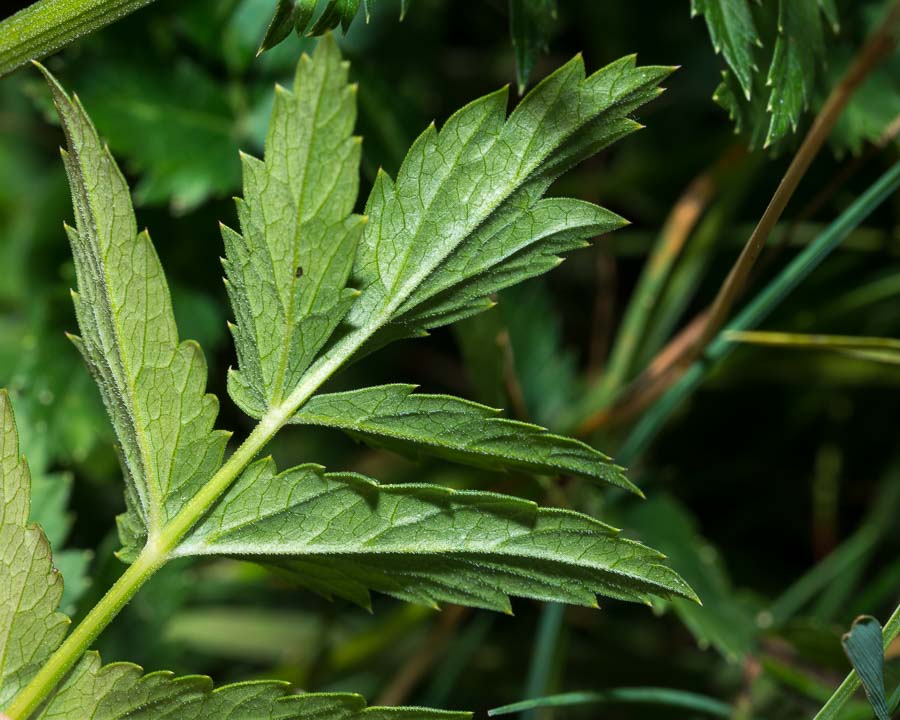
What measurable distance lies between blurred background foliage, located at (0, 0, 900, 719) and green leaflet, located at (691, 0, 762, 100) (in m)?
0.20

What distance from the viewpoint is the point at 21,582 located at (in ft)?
1.70

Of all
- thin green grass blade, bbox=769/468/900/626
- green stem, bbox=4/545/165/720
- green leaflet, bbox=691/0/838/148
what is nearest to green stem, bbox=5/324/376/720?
green stem, bbox=4/545/165/720

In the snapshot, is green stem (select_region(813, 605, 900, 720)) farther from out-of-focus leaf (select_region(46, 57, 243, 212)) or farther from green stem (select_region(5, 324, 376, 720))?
out-of-focus leaf (select_region(46, 57, 243, 212))

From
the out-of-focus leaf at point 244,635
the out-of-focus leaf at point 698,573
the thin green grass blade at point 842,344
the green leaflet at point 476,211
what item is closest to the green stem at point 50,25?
the green leaflet at point 476,211

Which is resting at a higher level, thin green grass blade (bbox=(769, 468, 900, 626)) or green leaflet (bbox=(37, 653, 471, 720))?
green leaflet (bbox=(37, 653, 471, 720))

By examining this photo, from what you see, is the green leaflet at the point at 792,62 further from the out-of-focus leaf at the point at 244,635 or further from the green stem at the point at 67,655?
the out-of-focus leaf at the point at 244,635

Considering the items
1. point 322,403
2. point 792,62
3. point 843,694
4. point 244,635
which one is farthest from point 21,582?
point 244,635

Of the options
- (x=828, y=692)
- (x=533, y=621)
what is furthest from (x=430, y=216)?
(x=533, y=621)

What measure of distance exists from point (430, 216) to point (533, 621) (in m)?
0.84

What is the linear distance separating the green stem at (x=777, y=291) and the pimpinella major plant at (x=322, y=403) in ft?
0.85

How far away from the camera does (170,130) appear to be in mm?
1052

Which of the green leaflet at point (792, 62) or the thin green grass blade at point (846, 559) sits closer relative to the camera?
the green leaflet at point (792, 62)

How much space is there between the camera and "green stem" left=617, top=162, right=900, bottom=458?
2.29 feet

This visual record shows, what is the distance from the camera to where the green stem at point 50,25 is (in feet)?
1.87
